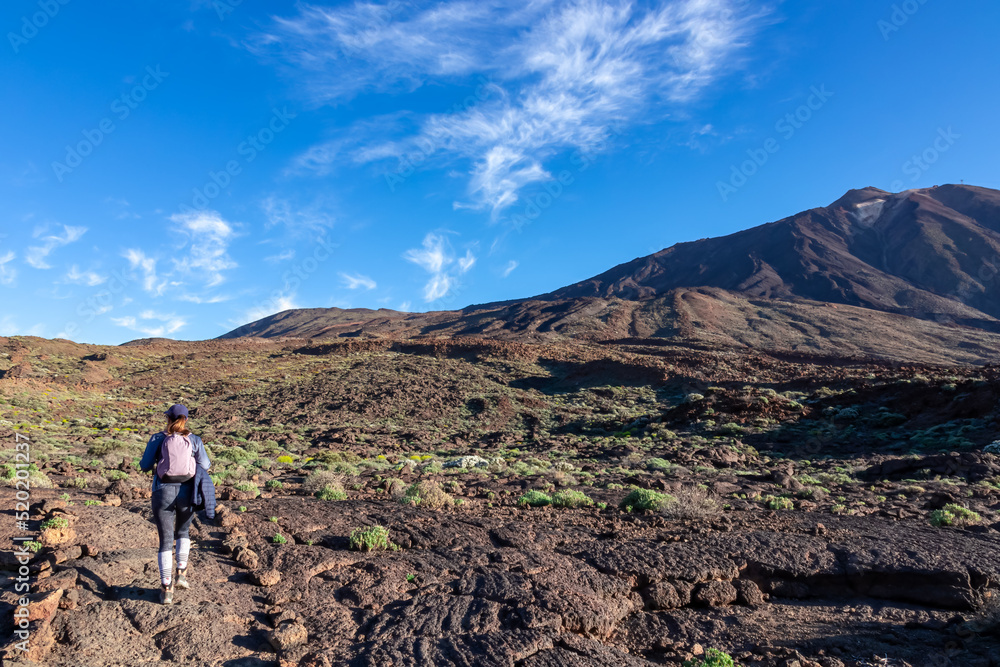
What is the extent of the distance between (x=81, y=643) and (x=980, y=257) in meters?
114

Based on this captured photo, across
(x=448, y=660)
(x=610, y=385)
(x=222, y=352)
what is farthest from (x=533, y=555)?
(x=222, y=352)

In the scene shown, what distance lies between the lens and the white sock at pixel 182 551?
458cm

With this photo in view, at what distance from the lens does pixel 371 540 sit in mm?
6195

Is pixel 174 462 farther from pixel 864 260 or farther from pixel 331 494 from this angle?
pixel 864 260

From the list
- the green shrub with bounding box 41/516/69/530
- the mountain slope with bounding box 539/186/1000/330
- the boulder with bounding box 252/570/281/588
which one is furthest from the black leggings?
the mountain slope with bounding box 539/186/1000/330

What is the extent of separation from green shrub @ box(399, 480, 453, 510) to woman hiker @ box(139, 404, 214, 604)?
419cm

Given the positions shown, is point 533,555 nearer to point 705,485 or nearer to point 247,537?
point 247,537

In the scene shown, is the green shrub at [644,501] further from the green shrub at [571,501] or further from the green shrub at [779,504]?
the green shrub at [779,504]

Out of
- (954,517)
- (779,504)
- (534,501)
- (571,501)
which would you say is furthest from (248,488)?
(954,517)

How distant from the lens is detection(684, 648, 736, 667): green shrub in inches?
154

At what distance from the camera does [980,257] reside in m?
83.7

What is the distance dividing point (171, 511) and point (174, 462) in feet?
1.45

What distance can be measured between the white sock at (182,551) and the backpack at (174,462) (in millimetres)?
571

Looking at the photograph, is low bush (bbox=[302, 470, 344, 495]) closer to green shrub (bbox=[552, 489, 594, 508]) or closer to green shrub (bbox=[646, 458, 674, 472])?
green shrub (bbox=[552, 489, 594, 508])
